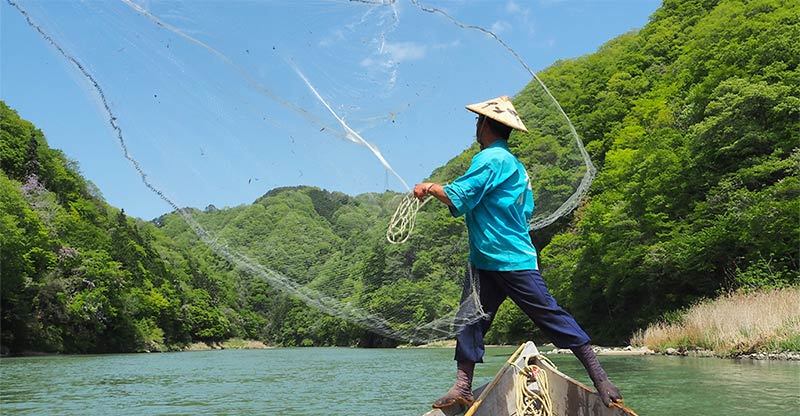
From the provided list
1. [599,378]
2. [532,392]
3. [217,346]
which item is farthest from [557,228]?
[599,378]

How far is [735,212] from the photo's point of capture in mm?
23766

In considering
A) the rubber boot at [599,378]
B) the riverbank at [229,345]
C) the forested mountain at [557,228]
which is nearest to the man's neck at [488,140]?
the forested mountain at [557,228]

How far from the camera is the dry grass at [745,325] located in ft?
53.2

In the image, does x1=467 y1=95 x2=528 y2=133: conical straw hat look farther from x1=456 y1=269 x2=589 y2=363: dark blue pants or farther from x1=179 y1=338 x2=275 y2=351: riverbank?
x1=179 y1=338 x2=275 y2=351: riverbank

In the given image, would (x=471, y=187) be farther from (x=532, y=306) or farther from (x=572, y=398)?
(x=572, y=398)

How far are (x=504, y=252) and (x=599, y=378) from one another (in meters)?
0.90

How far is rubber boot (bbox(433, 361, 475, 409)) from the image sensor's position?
162 inches

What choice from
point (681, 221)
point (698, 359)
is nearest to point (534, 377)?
point (698, 359)

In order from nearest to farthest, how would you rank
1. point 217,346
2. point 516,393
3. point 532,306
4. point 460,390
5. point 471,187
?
point 471,187 < point 532,306 < point 460,390 < point 516,393 < point 217,346

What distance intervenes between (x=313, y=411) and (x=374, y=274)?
741 centimetres

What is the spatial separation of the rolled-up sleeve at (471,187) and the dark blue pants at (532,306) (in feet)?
1.58

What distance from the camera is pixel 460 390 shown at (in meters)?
4.17

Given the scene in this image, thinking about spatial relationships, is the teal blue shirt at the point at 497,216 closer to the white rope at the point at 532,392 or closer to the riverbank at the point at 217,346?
the white rope at the point at 532,392

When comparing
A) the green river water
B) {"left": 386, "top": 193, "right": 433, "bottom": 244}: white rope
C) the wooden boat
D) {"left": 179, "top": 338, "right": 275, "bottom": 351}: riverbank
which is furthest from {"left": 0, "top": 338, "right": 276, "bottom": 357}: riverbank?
{"left": 386, "top": 193, "right": 433, "bottom": 244}: white rope
